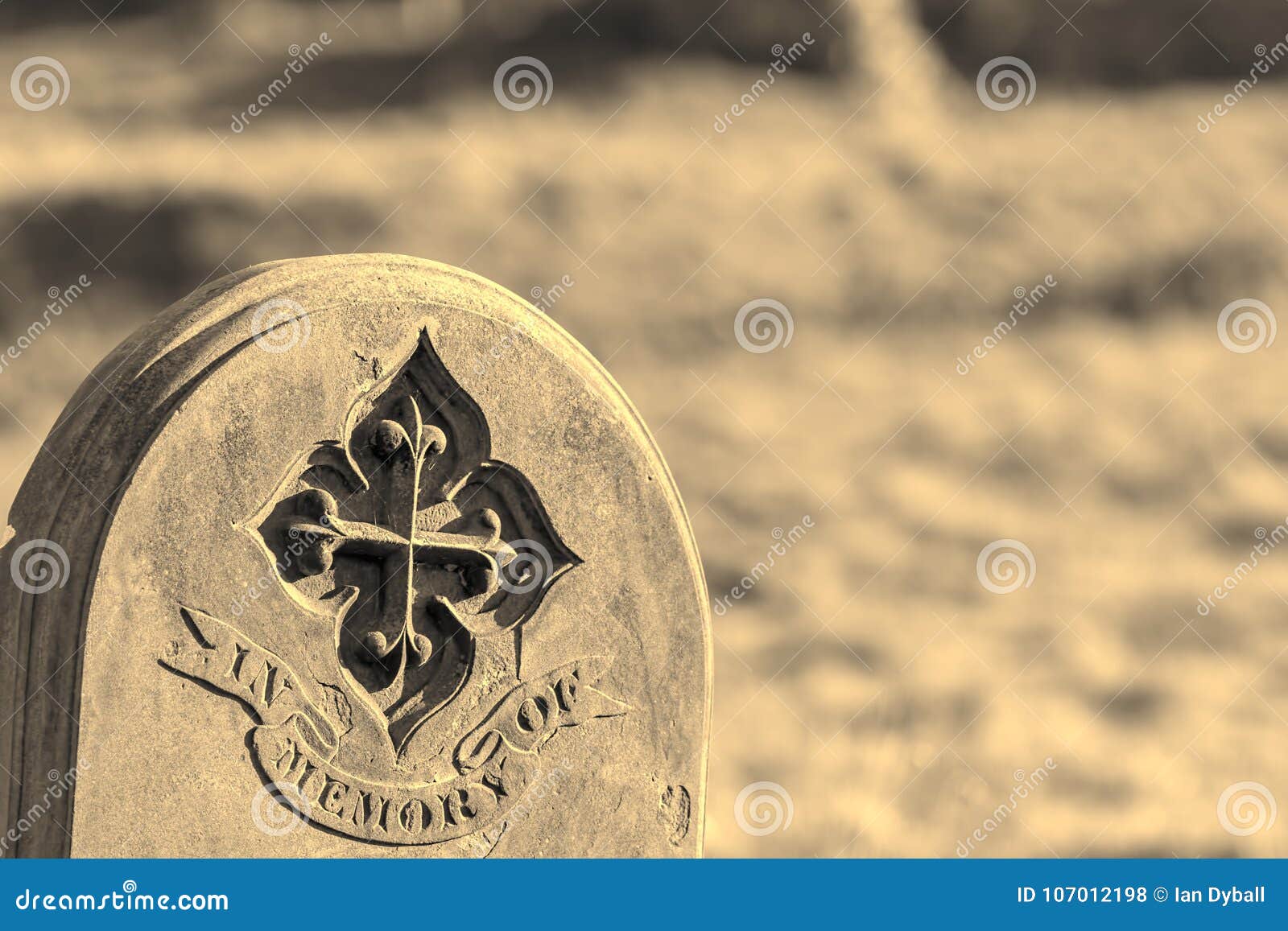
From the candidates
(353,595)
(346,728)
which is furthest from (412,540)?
(346,728)

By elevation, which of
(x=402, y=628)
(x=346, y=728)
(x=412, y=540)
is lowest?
(x=346, y=728)

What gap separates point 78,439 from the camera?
4.57m

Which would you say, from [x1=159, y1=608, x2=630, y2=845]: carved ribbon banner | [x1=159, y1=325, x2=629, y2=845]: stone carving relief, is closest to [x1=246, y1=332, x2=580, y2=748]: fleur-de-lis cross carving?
[x1=159, y1=325, x2=629, y2=845]: stone carving relief

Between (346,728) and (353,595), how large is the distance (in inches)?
15.5

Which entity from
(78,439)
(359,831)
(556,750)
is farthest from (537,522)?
(78,439)

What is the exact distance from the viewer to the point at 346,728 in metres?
4.96

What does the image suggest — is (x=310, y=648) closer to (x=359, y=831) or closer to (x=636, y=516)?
(x=359, y=831)

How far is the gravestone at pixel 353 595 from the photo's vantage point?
4.47 meters

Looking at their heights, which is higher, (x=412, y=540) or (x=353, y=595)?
(x=412, y=540)

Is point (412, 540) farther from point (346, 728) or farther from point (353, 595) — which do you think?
point (346, 728)

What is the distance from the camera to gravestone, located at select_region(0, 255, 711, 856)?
14.7 ft

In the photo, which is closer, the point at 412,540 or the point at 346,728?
the point at 346,728

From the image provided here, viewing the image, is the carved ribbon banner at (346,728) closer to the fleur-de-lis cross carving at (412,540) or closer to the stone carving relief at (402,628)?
the stone carving relief at (402,628)

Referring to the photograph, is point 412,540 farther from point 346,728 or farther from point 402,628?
point 346,728
